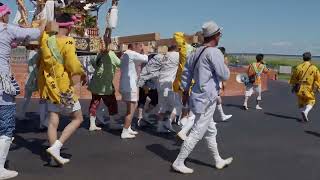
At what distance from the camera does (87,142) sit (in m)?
7.07

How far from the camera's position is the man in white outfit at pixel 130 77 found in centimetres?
726

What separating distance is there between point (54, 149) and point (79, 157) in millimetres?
744

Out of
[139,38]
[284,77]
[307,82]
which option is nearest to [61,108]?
[139,38]

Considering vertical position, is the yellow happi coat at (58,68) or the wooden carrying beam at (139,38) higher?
the wooden carrying beam at (139,38)

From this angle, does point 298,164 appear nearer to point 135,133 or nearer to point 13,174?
point 135,133

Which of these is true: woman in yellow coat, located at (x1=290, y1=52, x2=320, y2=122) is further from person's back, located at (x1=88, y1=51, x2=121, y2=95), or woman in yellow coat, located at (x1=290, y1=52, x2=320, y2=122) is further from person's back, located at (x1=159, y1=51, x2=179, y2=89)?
person's back, located at (x1=88, y1=51, x2=121, y2=95)

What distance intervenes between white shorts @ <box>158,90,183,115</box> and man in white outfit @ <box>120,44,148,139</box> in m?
0.64

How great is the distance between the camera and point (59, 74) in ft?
17.8

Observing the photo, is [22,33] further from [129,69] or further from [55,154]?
[129,69]

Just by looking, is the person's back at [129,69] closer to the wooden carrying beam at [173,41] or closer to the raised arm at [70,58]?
the wooden carrying beam at [173,41]

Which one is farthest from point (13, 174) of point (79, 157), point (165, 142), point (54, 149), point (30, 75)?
point (30, 75)

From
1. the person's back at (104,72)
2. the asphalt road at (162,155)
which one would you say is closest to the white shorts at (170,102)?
the asphalt road at (162,155)

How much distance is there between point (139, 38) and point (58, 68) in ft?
6.03

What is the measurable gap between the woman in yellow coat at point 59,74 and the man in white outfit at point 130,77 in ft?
5.82
